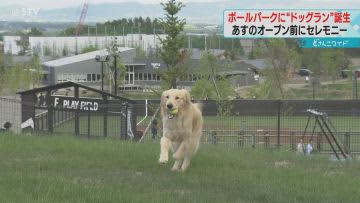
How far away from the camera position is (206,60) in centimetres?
5906

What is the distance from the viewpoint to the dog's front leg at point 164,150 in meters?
9.26

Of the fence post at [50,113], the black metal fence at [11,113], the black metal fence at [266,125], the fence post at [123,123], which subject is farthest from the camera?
the black metal fence at [266,125]

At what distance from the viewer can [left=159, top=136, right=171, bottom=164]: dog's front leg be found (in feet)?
30.4

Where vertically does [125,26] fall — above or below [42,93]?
above

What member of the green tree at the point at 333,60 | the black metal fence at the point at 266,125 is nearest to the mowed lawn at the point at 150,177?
the black metal fence at the point at 266,125

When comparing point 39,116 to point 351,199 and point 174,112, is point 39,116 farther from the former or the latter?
point 351,199

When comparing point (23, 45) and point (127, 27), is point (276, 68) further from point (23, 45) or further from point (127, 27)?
point (127, 27)

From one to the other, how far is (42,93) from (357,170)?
14.1 metres

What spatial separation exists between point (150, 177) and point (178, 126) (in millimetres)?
1181

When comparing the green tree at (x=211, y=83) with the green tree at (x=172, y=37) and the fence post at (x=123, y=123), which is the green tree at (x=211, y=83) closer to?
the green tree at (x=172, y=37)

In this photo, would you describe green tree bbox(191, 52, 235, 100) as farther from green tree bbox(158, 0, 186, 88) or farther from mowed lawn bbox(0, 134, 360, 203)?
mowed lawn bbox(0, 134, 360, 203)

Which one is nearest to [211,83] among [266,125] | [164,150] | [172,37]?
[172,37]

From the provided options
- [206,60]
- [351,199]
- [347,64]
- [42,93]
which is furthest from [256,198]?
[347,64]

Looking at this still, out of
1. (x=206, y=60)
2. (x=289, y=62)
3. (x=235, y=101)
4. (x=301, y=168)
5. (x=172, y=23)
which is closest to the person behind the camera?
(x=301, y=168)
